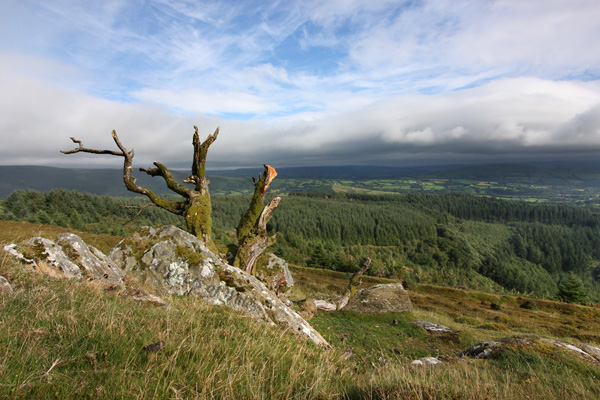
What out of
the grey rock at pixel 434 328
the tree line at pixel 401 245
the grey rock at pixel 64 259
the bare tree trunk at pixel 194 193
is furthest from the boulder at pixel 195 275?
the tree line at pixel 401 245

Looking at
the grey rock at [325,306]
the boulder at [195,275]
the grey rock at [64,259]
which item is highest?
the grey rock at [64,259]

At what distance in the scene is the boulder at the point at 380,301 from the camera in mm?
22359

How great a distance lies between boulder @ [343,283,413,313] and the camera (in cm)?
2236

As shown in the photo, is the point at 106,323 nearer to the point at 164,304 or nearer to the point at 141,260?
the point at 164,304

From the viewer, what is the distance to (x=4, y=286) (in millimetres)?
5246

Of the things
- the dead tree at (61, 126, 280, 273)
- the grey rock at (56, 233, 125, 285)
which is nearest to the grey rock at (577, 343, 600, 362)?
the dead tree at (61, 126, 280, 273)

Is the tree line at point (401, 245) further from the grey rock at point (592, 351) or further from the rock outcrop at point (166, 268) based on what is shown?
the grey rock at point (592, 351)

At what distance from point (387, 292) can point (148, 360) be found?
77.4ft

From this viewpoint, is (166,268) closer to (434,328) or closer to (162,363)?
(162,363)

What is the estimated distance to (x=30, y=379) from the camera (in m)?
2.60

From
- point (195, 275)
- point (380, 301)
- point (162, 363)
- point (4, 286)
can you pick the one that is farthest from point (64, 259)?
point (380, 301)

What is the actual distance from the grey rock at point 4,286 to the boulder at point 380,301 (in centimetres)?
2138

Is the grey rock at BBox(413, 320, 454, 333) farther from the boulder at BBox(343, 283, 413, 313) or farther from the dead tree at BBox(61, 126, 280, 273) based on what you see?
the dead tree at BBox(61, 126, 280, 273)

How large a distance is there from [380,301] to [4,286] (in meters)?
22.7
